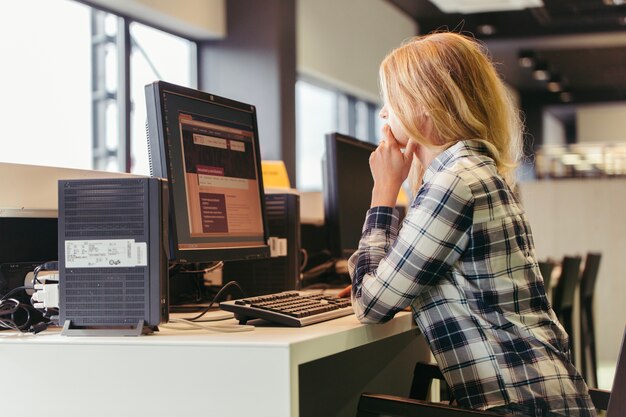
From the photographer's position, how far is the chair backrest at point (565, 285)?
4.16 meters

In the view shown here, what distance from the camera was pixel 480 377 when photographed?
1516 mm

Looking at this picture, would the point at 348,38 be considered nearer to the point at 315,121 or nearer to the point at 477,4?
the point at 315,121

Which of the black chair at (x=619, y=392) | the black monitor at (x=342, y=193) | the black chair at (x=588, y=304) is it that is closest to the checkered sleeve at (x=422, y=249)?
the black chair at (x=619, y=392)

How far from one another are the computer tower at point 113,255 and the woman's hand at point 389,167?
0.46 meters

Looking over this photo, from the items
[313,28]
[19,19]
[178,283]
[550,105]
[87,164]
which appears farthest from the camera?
[550,105]

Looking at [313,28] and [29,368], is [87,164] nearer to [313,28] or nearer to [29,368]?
[313,28]

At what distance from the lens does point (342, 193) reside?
2652mm

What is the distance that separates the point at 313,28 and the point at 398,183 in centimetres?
516

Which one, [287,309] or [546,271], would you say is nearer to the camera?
[287,309]

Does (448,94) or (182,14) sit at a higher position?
(182,14)

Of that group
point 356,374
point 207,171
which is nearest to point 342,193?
point 356,374

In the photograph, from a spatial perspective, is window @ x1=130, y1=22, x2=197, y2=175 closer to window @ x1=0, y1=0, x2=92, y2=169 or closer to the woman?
window @ x1=0, y1=0, x2=92, y2=169

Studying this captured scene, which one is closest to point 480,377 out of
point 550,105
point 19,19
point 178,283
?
point 178,283

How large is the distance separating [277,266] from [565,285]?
2331 millimetres
